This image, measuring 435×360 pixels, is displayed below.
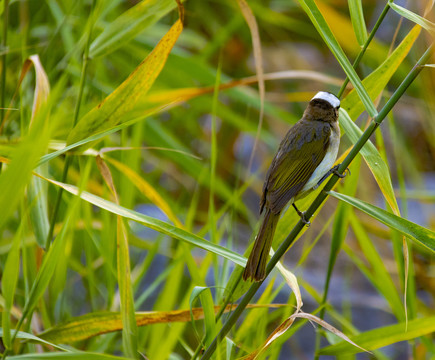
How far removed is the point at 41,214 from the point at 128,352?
1.25 feet

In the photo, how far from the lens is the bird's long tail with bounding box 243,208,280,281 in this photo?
105cm

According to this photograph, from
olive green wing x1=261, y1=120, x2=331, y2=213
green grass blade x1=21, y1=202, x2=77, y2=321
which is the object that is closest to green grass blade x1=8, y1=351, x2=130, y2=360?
green grass blade x1=21, y1=202, x2=77, y2=321

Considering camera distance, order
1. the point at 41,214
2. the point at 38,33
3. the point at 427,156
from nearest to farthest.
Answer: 1. the point at 41,214
2. the point at 38,33
3. the point at 427,156

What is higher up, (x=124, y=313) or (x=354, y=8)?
(x=354, y=8)

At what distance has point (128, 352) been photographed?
3.77 feet

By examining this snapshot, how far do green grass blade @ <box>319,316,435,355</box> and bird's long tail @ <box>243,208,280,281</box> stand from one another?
0.26m

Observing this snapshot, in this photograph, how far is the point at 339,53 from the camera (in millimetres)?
1051

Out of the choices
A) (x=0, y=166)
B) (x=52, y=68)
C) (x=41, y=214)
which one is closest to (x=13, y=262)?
(x=41, y=214)

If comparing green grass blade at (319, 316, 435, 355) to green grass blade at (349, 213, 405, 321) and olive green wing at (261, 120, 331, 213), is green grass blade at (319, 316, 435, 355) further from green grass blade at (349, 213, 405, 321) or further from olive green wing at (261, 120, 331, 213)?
olive green wing at (261, 120, 331, 213)

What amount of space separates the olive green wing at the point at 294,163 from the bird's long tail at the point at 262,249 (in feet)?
0.10

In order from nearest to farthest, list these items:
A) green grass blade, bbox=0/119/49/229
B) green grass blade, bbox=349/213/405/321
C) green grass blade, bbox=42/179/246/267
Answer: green grass blade, bbox=0/119/49/229 < green grass blade, bbox=42/179/246/267 < green grass blade, bbox=349/213/405/321

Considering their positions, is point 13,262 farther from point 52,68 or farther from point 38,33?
point 38,33

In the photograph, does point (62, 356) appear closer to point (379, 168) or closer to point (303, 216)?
point (303, 216)

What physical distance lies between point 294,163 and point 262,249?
0.28m
